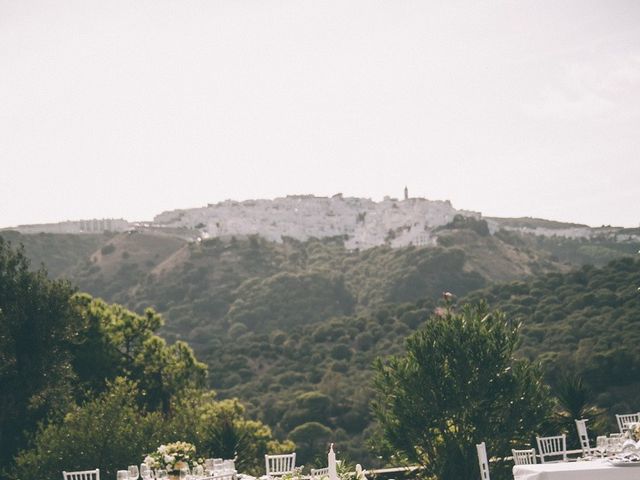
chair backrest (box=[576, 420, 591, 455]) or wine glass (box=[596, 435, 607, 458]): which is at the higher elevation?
wine glass (box=[596, 435, 607, 458])

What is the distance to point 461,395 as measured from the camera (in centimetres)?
1446

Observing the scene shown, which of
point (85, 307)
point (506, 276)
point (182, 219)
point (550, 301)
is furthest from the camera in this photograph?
point (182, 219)

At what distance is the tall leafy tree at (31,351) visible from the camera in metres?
20.6

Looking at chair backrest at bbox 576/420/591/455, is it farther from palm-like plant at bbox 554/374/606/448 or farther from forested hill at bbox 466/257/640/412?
forested hill at bbox 466/257/640/412

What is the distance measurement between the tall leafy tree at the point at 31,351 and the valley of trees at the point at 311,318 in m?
0.18

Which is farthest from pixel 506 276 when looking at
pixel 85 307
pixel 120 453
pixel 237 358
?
pixel 120 453

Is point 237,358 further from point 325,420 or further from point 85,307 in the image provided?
point 85,307

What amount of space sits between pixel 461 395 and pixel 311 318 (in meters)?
53.0

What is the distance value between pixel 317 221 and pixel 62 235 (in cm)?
3323

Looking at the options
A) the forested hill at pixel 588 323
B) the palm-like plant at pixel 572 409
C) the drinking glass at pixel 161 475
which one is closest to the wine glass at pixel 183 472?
the drinking glass at pixel 161 475

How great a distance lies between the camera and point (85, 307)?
25.7m

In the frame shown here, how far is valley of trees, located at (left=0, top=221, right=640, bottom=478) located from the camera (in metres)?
26.5

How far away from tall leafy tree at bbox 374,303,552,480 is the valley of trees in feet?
2.14

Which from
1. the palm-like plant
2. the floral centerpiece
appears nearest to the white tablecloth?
the floral centerpiece
